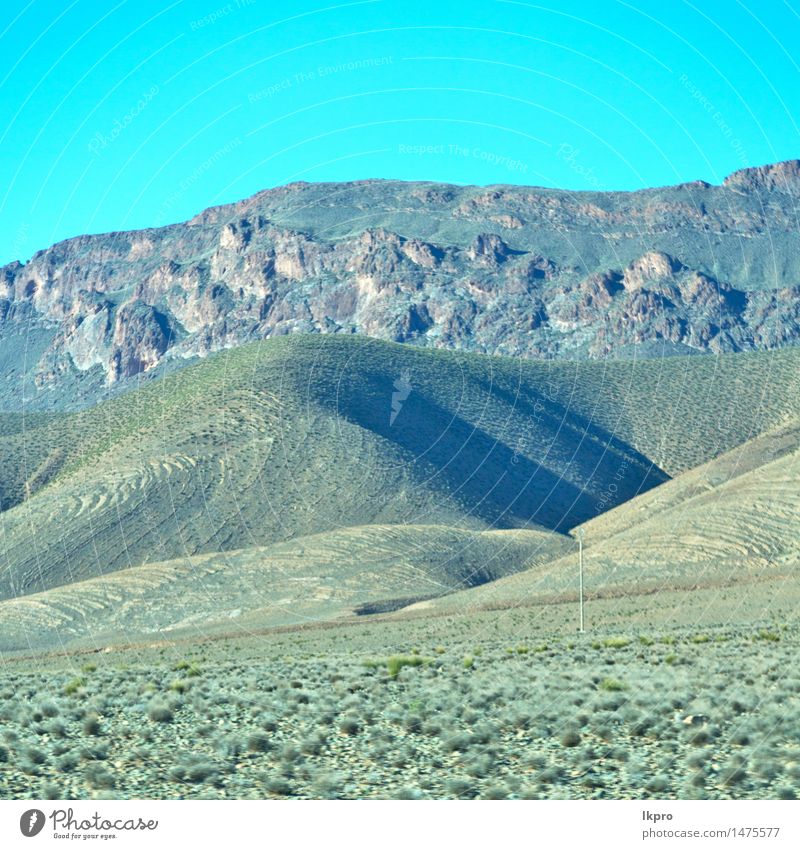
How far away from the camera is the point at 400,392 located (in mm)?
143000

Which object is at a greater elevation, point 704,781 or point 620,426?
point 620,426

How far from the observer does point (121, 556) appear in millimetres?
96375

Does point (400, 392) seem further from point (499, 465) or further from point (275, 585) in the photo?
point (275, 585)

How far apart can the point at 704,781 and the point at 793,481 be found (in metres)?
73.4

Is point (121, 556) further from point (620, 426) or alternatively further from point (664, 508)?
point (620, 426)
